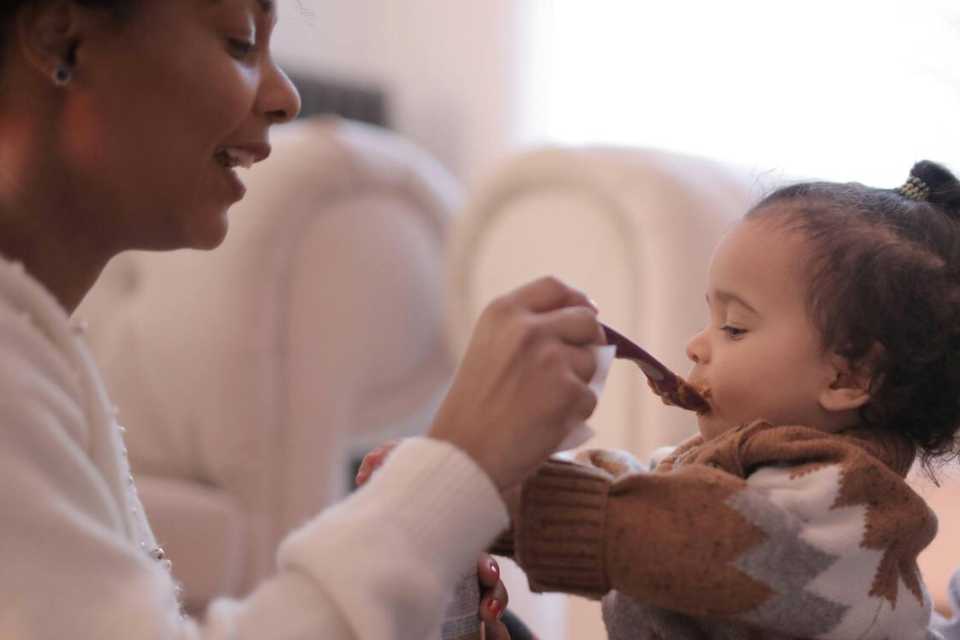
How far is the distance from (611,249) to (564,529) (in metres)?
0.75

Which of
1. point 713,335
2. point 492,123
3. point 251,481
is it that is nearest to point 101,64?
point 713,335

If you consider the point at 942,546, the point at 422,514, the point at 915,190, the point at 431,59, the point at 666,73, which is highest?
the point at 915,190

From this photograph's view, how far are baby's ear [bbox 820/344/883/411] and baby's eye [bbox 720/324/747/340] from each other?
0.07m

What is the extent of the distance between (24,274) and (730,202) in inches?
37.6

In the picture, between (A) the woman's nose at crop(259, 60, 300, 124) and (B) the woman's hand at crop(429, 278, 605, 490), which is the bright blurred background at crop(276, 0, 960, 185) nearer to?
(A) the woman's nose at crop(259, 60, 300, 124)

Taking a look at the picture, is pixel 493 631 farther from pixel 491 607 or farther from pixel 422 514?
pixel 422 514

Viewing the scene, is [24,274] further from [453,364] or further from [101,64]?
[453,364]

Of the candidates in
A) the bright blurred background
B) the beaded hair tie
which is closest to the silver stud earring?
the bright blurred background

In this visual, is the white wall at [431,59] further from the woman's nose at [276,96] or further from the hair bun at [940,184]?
the woman's nose at [276,96]

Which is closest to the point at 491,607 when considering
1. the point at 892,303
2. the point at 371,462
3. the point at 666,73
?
the point at 371,462

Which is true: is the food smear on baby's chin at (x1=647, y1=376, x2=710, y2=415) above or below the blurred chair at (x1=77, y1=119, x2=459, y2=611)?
above

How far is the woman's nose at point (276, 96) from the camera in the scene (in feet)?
2.63

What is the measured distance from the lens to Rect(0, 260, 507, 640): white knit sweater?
0.60 metres

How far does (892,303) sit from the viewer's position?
0.86 meters
